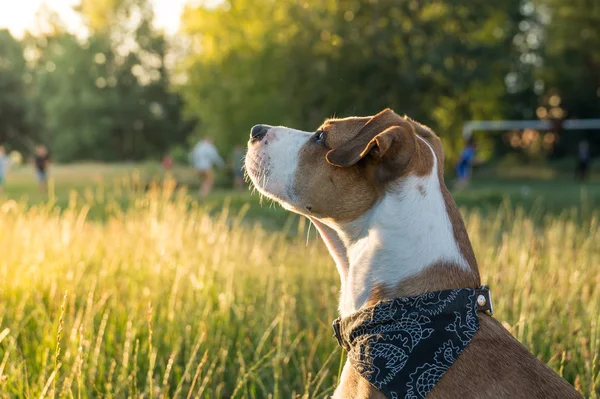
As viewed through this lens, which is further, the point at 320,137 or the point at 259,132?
the point at 259,132

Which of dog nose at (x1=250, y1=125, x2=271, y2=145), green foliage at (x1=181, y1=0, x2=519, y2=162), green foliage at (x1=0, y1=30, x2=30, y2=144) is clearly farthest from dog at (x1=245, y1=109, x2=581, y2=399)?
green foliage at (x1=0, y1=30, x2=30, y2=144)

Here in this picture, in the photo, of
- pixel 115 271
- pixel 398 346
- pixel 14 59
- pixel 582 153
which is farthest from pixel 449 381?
pixel 14 59

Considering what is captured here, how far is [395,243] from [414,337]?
414 mm

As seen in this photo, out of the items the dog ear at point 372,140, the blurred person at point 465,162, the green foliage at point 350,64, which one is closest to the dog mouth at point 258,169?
the dog ear at point 372,140

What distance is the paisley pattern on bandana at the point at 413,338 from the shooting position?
287 cm

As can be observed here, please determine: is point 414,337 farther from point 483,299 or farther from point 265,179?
point 265,179

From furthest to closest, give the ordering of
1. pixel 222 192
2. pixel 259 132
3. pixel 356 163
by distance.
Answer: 1. pixel 222 192
2. pixel 259 132
3. pixel 356 163

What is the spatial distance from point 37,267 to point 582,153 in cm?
3875

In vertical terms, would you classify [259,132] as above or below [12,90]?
above

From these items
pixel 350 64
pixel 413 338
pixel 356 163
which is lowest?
pixel 350 64

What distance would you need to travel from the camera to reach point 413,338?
2.99 metres

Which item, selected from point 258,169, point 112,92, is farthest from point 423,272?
point 112,92

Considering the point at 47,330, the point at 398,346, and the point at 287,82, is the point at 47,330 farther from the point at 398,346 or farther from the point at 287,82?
the point at 287,82

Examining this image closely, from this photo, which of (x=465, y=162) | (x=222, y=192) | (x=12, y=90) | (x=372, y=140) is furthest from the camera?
Result: (x=12, y=90)
